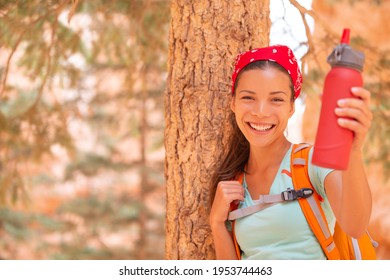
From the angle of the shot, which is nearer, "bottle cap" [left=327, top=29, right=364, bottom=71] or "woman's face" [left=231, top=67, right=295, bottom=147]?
"bottle cap" [left=327, top=29, right=364, bottom=71]

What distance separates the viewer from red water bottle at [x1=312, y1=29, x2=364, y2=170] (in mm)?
1599

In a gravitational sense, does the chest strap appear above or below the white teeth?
below

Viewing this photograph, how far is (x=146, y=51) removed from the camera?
489 centimetres

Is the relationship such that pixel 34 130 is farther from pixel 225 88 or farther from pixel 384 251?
pixel 384 251

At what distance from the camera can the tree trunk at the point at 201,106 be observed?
262cm

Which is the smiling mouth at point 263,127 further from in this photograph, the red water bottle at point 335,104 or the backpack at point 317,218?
the red water bottle at point 335,104

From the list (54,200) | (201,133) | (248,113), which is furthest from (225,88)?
(54,200)

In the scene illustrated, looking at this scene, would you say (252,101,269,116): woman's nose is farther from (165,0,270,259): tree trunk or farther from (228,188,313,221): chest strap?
(165,0,270,259): tree trunk

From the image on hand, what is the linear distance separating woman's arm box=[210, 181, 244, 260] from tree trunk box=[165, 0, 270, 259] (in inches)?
9.1

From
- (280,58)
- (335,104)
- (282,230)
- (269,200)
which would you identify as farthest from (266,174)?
(335,104)

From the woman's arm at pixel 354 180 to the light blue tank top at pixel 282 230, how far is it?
0.17 m

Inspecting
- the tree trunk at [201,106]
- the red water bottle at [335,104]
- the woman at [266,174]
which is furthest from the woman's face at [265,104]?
the red water bottle at [335,104]

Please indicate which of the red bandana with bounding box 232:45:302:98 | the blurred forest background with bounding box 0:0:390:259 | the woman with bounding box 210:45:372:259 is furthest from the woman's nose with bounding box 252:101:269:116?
the blurred forest background with bounding box 0:0:390:259

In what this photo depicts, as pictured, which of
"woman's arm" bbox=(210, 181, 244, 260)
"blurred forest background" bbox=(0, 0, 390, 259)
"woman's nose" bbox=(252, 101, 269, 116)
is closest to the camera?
"woman's nose" bbox=(252, 101, 269, 116)
